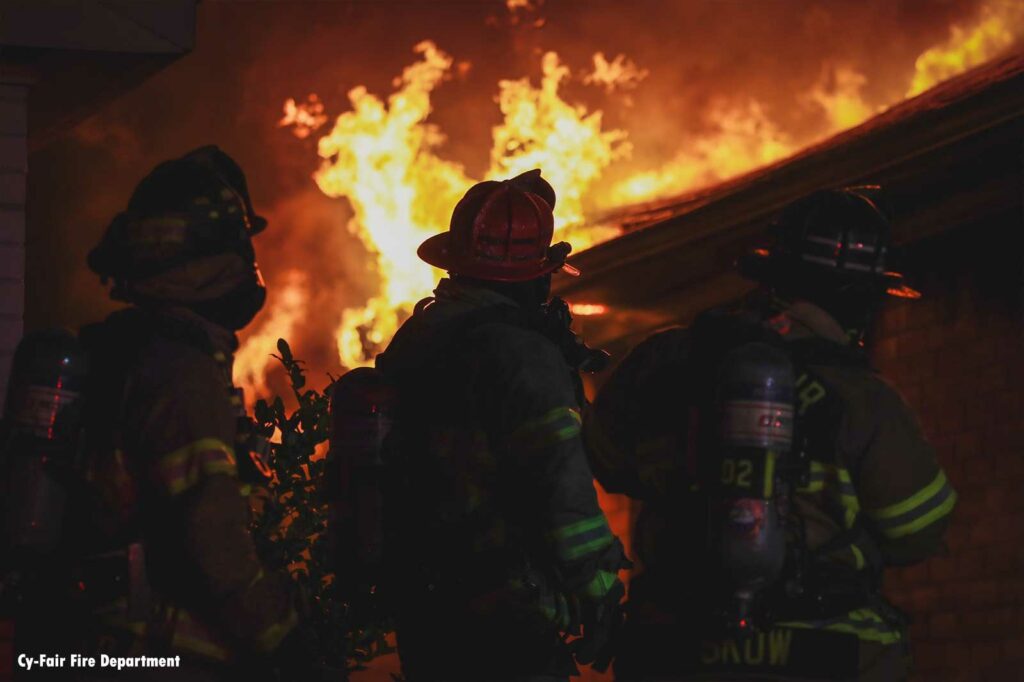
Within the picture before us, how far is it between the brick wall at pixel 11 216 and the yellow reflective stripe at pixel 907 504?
5250mm

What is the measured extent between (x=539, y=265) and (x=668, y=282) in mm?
6025

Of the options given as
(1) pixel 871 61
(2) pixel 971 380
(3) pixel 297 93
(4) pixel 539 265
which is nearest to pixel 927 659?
(2) pixel 971 380

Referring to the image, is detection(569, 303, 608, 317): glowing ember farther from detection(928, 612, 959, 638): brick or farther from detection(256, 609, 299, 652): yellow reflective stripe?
detection(256, 609, 299, 652): yellow reflective stripe

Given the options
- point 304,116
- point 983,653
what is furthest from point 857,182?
point 304,116

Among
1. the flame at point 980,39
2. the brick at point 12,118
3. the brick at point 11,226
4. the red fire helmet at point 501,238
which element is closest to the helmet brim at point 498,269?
the red fire helmet at point 501,238

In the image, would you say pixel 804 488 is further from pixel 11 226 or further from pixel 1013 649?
pixel 11 226

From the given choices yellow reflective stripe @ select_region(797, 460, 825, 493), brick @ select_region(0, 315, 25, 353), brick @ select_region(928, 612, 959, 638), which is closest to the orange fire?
brick @ select_region(0, 315, 25, 353)

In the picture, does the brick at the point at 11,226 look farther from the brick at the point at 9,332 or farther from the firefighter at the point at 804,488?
the firefighter at the point at 804,488

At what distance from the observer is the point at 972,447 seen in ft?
26.3

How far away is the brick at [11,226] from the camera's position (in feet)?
27.9

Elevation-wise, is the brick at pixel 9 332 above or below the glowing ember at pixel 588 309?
below

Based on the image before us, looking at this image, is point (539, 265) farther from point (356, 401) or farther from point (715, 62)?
point (715, 62)

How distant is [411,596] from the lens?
4.82 metres

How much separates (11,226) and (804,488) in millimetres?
5635
